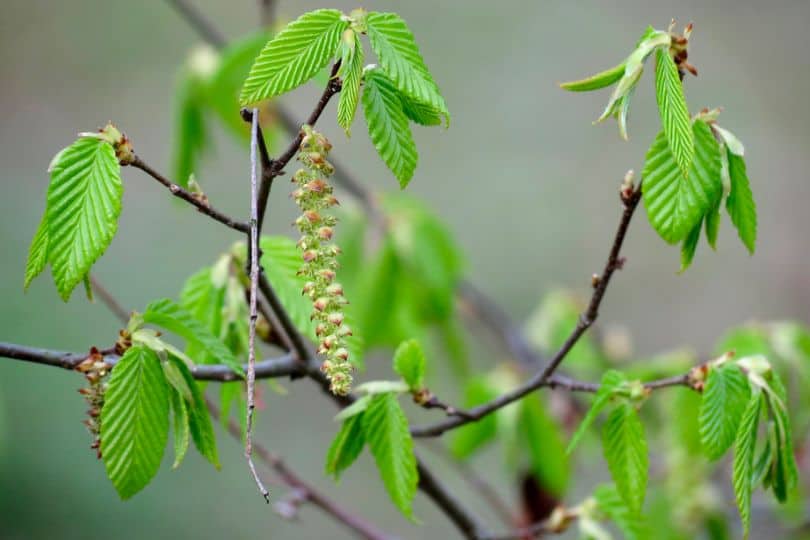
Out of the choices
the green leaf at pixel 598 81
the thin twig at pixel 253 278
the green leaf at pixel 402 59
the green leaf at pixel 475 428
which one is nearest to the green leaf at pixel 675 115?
the green leaf at pixel 598 81

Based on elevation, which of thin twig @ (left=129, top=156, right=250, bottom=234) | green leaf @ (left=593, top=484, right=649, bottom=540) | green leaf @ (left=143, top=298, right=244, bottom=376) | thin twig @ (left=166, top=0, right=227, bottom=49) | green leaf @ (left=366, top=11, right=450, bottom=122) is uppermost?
thin twig @ (left=166, top=0, right=227, bottom=49)

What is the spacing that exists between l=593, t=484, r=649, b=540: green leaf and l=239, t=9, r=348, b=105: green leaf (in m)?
0.60

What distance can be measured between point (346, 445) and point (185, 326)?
215 millimetres

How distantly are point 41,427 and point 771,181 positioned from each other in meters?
2.96

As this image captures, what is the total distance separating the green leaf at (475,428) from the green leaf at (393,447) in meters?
0.45

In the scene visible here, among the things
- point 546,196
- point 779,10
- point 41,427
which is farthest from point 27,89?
point 779,10

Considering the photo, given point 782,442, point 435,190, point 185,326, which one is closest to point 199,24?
point 185,326

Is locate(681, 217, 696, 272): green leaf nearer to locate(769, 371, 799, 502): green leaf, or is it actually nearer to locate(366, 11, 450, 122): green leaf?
locate(769, 371, 799, 502): green leaf

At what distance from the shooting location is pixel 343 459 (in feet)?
2.80

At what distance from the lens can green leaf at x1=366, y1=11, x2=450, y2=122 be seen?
626 mm

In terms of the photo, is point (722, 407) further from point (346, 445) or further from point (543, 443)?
point (543, 443)

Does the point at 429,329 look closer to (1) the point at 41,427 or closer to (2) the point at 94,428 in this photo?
→ (2) the point at 94,428

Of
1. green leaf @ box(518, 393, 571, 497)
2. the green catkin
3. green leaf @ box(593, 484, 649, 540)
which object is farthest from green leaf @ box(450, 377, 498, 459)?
the green catkin

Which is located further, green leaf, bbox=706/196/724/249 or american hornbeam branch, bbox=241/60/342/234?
green leaf, bbox=706/196/724/249
